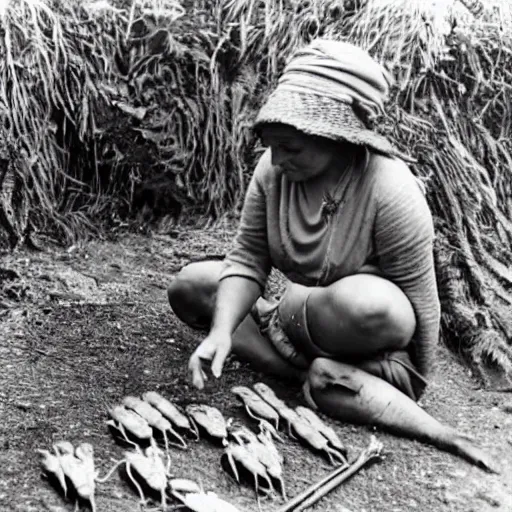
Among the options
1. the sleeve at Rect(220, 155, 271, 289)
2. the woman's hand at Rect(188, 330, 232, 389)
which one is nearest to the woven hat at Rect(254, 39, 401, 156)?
the sleeve at Rect(220, 155, 271, 289)

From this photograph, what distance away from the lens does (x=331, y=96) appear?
3.91 m

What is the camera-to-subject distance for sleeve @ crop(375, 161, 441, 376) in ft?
13.3

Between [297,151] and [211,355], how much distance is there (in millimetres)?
853

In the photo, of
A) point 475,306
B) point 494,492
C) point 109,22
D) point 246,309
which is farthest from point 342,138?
point 109,22

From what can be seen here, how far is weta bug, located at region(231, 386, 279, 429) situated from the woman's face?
91 centimetres

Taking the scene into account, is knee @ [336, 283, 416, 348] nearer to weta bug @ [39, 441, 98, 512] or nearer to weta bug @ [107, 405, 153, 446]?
weta bug @ [107, 405, 153, 446]

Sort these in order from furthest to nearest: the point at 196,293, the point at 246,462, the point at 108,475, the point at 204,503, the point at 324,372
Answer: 1. the point at 196,293
2. the point at 324,372
3. the point at 246,462
4. the point at 108,475
5. the point at 204,503

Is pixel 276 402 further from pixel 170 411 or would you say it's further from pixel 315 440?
pixel 170 411

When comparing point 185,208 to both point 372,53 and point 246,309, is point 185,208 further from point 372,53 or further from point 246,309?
point 246,309

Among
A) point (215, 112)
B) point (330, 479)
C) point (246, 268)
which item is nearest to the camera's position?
point (330, 479)

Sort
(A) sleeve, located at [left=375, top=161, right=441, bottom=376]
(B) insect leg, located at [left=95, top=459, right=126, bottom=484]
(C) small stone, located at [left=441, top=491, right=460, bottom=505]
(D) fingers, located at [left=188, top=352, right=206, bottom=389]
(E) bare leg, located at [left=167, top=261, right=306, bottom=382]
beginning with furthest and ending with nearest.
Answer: (E) bare leg, located at [left=167, top=261, right=306, bottom=382] < (A) sleeve, located at [left=375, top=161, right=441, bottom=376] < (D) fingers, located at [left=188, top=352, right=206, bottom=389] < (C) small stone, located at [left=441, top=491, right=460, bottom=505] < (B) insect leg, located at [left=95, top=459, right=126, bottom=484]

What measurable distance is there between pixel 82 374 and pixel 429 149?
2.89 m

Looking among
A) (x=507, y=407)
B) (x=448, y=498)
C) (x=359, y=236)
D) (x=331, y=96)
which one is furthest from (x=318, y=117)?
(x=507, y=407)

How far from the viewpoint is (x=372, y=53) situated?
21.6 feet
